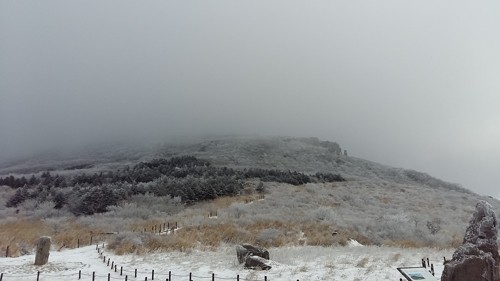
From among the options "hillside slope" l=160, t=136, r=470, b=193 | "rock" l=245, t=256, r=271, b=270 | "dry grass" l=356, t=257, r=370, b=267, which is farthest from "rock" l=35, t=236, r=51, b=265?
"hillside slope" l=160, t=136, r=470, b=193

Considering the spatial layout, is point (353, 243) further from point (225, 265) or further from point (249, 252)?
point (225, 265)

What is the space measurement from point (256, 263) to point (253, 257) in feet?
1.12

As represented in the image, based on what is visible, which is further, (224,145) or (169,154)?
(224,145)

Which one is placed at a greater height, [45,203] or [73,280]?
[73,280]

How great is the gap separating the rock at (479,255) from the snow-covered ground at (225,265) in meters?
3.52

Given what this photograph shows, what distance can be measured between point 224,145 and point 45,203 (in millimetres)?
63122

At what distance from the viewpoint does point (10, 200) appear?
41.2 metres

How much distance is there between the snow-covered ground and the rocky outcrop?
0.35m

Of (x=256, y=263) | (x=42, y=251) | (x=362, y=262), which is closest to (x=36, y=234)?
(x=42, y=251)

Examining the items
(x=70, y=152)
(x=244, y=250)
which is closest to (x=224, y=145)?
(x=70, y=152)

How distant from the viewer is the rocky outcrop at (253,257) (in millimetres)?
16344

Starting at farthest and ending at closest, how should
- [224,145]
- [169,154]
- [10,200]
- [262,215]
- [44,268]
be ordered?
[224,145] < [169,154] < [10,200] < [262,215] < [44,268]

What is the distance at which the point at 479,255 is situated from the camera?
35.9 ft

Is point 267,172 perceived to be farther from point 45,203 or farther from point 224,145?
point 224,145
